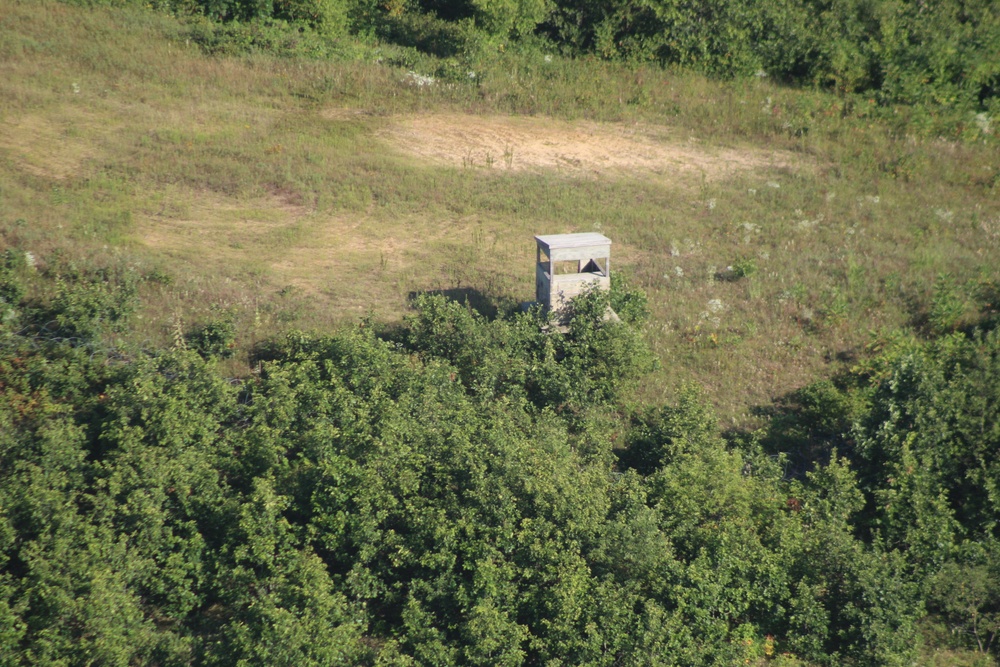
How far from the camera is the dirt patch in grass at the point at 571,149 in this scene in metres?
20.4

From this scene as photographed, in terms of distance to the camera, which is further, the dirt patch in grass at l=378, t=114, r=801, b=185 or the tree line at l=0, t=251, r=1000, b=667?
the dirt patch in grass at l=378, t=114, r=801, b=185

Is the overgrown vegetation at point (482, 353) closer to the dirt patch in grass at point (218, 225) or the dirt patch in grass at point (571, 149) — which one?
the dirt patch in grass at point (218, 225)

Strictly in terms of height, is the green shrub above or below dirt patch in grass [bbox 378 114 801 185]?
below

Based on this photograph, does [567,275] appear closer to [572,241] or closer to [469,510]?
[572,241]

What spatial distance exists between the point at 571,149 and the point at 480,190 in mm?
3000

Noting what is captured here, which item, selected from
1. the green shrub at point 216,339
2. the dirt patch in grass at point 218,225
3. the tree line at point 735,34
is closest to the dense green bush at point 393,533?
the green shrub at point 216,339

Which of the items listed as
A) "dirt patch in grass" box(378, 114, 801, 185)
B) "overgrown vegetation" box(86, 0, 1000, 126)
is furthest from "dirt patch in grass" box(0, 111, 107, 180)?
"dirt patch in grass" box(378, 114, 801, 185)

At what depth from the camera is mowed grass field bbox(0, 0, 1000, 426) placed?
15.5 metres

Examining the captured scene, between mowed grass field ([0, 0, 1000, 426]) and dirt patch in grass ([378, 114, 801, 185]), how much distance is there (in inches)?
2.5

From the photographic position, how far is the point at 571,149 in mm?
21203

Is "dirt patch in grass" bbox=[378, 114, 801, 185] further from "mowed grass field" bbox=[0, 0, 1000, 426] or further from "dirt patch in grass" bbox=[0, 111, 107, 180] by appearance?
"dirt patch in grass" bbox=[0, 111, 107, 180]

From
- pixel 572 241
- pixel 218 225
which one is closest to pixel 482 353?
pixel 572 241

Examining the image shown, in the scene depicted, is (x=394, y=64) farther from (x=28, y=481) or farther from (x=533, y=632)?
(x=533, y=632)

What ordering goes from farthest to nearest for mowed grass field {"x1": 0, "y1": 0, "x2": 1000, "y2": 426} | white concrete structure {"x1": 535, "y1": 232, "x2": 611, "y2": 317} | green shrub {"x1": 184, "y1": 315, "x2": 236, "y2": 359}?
mowed grass field {"x1": 0, "y1": 0, "x2": 1000, "y2": 426} < white concrete structure {"x1": 535, "y1": 232, "x2": 611, "y2": 317} < green shrub {"x1": 184, "y1": 315, "x2": 236, "y2": 359}
